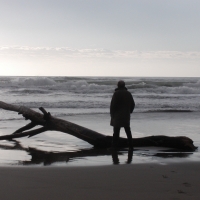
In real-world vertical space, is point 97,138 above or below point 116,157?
above

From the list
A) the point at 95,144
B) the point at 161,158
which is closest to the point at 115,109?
the point at 95,144

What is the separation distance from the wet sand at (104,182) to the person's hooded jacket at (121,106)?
1782 mm

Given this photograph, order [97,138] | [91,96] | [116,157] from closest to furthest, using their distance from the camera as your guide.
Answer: [116,157], [97,138], [91,96]

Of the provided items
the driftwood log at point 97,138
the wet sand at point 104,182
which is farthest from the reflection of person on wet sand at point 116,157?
the driftwood log at point 97,138

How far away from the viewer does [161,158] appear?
7199mm

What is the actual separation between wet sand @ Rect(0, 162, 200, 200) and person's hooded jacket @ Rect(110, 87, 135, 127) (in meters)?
1.78

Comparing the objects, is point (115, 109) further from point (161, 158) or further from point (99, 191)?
point (99, 191)

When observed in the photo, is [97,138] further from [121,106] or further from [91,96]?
[91,96]

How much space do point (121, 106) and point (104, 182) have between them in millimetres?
3040

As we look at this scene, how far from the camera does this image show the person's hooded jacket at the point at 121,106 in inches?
315

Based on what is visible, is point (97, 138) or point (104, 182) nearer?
point (104, 182)

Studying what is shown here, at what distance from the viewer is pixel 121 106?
8062 mm

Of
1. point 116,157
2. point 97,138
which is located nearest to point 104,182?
point 116,157

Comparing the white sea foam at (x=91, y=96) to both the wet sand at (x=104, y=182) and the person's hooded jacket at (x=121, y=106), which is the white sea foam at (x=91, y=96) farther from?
the wet sand at (x=104, y=182)
